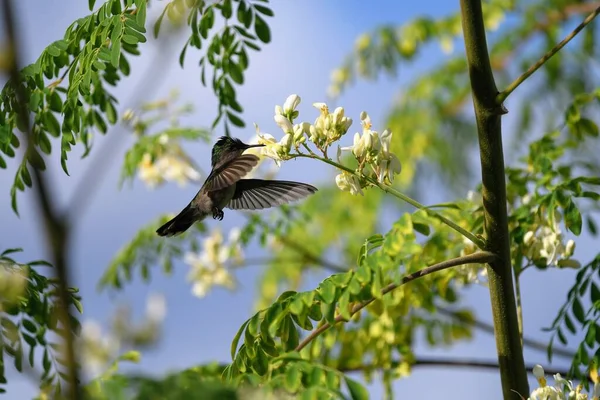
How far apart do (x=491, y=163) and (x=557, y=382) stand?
1.67ft

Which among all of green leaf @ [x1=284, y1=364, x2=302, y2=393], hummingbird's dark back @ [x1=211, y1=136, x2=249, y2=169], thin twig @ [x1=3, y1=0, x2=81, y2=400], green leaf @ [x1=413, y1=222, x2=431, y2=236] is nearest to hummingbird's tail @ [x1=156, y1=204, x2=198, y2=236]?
hummingbird's dark back @ [x1=211, y1=136, x2=249, y2=169]

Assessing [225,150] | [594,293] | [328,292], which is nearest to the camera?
[328,292]

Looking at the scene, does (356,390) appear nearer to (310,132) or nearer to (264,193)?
(310,132)

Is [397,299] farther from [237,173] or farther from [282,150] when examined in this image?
[282,150]

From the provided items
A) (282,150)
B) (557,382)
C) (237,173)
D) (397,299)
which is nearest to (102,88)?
(237,173)

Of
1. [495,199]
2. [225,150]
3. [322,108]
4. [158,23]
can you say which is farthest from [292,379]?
[225,150]

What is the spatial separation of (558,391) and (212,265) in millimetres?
2415

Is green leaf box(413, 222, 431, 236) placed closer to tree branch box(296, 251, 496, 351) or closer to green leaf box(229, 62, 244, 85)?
tree branch box(296, 251, 496, 351)

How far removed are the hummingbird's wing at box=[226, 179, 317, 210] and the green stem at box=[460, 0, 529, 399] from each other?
0.80 m

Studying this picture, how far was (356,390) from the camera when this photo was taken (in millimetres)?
1218

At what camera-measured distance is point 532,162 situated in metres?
2.51

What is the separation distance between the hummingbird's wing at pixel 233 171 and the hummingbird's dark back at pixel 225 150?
0.05 meters

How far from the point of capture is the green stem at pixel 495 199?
162cm

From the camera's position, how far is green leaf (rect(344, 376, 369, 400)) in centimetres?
121
